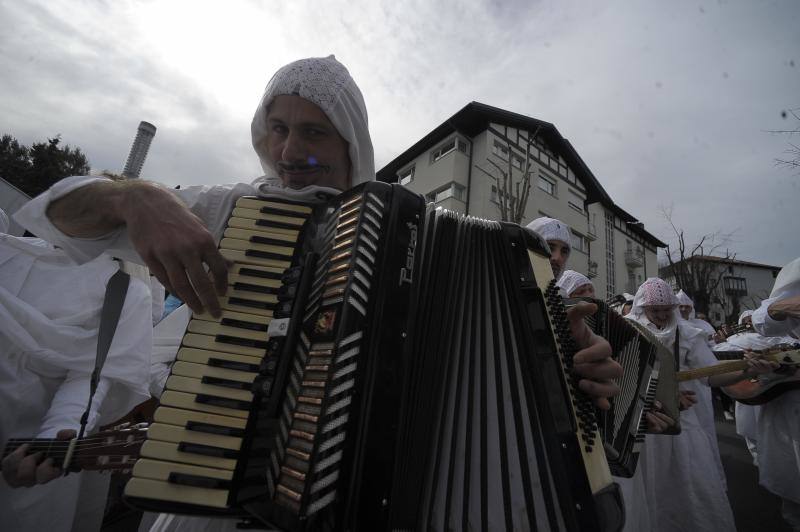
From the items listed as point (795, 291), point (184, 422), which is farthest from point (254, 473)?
point (795, 291)

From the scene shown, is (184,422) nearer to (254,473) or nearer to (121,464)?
(254,473)

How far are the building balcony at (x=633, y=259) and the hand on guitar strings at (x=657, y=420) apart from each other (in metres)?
25.2

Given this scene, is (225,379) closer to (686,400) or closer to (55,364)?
(55,364)

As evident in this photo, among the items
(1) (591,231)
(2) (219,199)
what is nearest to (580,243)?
(1) (591,231)

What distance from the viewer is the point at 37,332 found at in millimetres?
2002

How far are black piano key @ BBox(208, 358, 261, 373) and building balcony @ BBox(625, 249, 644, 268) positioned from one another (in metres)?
27.7

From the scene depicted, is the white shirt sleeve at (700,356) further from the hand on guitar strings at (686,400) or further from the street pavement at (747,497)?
the street pavement at (747,497)

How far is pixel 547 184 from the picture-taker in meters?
17.6

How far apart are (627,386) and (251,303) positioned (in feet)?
6.62

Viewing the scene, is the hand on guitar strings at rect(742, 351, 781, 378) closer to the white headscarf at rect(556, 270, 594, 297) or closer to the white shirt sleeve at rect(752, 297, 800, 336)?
the white shirt sleeve at rect(752, 297, 800, 336)

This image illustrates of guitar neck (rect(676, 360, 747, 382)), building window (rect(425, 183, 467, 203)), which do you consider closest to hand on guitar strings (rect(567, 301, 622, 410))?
guitar neck (rect(676, 360, 747, 382))

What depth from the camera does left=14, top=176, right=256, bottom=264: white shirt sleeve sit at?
1212mm

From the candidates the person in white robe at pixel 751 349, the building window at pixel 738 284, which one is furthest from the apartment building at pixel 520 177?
the building window at pixel 738 284

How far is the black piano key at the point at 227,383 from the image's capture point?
3.01ft
